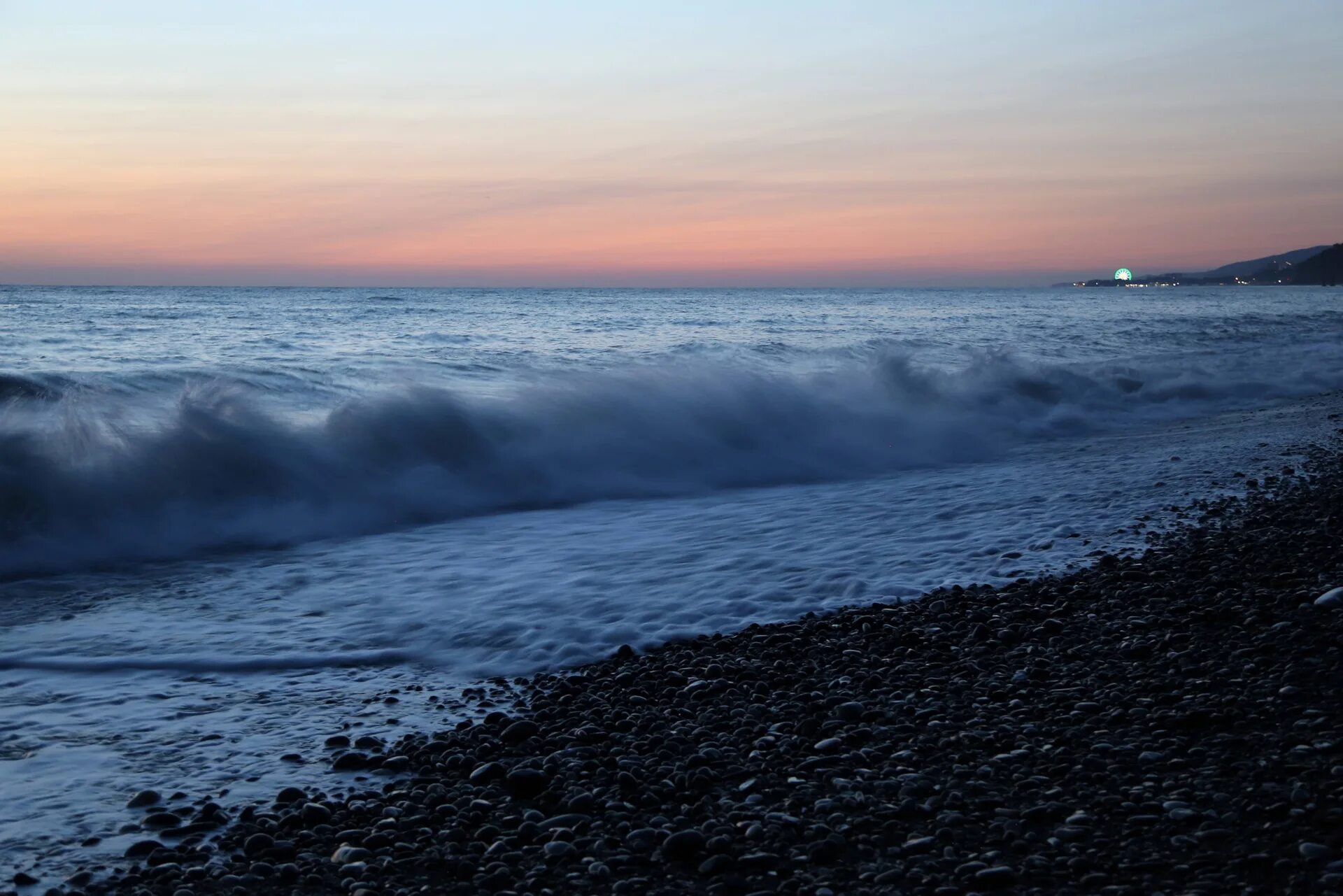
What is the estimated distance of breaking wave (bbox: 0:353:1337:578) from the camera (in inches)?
361

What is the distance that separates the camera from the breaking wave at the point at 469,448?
918 cm

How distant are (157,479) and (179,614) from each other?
4.01 metres

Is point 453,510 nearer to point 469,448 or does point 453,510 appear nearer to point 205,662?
point 469,448

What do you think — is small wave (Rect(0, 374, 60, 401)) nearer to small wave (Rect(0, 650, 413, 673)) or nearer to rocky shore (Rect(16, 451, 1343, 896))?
small wave (Rect(0, 650, 413, 673))

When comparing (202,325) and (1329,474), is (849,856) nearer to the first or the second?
(1329,474)

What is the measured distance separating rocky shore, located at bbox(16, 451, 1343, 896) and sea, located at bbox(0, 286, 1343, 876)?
19.5 inches

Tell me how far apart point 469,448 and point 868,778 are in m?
9.44

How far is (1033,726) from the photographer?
3.90 m

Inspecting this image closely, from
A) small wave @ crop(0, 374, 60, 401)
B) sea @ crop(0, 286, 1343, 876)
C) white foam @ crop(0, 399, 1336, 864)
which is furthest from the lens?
small wave @ crop(0, 374, 60, 401)

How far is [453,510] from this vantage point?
10484mm

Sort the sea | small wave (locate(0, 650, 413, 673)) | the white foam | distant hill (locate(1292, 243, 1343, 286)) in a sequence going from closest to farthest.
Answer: the white foam
the sea
small wave (locate(0, 650, 413, 673))
distant hill (locate(1292, 243, 1343, 286))

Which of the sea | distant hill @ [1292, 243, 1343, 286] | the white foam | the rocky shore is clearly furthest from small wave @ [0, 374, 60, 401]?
distant hill @ [1292, 243, 1343, 286]

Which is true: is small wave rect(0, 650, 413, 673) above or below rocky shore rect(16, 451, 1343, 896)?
below

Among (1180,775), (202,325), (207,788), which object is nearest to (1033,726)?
(1180,775)
